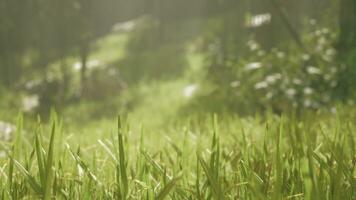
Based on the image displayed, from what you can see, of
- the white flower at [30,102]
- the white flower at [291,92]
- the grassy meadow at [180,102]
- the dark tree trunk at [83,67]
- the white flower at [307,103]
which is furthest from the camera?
the dark tree trunk at [83,67]

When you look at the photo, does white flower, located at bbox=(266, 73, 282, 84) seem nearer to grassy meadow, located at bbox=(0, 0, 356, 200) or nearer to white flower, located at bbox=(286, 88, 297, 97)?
grassy meadow, located at bbox=(0, 0, 356, 200)

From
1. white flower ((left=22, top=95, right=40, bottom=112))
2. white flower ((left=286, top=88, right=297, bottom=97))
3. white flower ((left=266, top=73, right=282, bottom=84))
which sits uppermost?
white flower ((left=266, top=73, right=282, bottom=84))

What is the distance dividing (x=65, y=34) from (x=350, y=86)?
12.0 metres

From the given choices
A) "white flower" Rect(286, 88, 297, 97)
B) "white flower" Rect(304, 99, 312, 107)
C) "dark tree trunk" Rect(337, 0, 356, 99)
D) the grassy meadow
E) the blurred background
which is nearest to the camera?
the grassy meadow

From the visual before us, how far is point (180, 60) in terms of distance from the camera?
1689 centimetres

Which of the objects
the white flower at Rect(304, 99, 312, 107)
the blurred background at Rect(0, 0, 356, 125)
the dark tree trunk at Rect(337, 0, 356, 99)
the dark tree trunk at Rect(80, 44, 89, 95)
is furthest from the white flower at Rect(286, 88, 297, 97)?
the dark tree trunk at Rect(80, 44, 89, 95)

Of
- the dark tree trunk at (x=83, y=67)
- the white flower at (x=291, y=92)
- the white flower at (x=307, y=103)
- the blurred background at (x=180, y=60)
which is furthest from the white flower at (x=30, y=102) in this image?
the white flower at (x=307, y=103)

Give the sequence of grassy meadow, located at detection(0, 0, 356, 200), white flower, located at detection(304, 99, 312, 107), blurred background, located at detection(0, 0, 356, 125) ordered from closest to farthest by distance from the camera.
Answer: grassy meadow, located at detection(0, 0, 356, 200), white flower, located at detection(304, 99, 312, 107), blurred background, located at detection(0, 0, 356, 125)

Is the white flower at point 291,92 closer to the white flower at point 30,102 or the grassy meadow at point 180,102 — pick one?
the grassy meadow at point 180,102

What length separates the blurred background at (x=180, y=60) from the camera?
611 centimetres

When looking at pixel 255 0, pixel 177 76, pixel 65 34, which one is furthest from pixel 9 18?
pixel 255 0

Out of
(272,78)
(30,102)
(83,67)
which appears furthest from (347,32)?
(83,67)

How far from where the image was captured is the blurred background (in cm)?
611

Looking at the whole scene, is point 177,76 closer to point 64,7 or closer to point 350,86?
point 64,7
